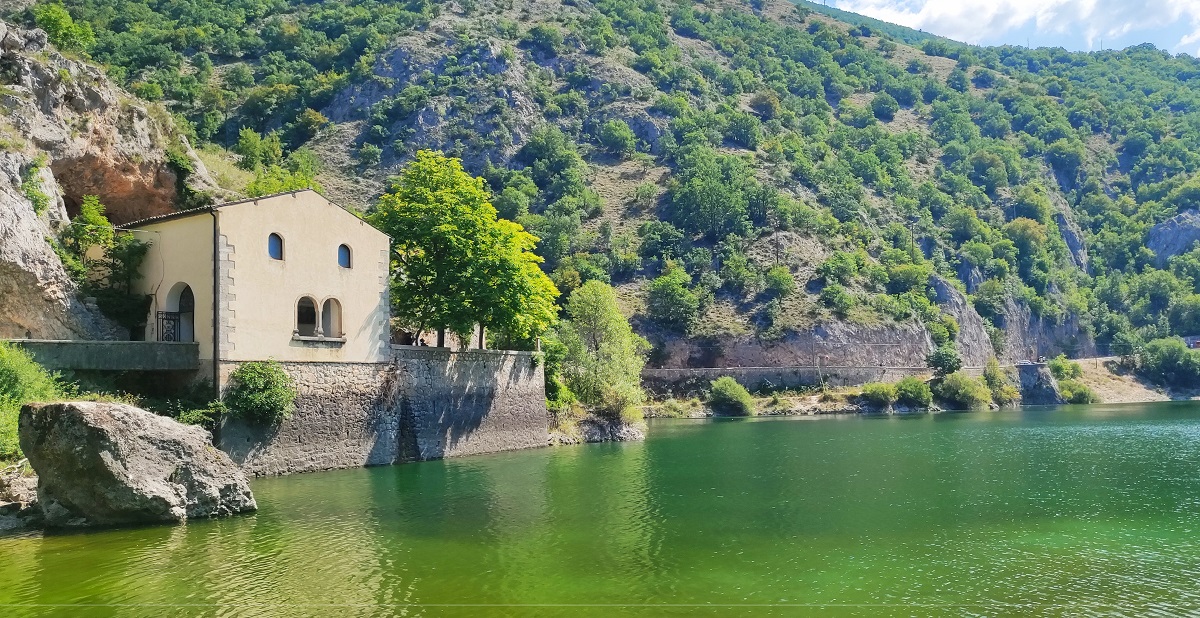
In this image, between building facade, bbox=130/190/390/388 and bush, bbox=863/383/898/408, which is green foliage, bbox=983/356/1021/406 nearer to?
bush, bbox=863/383/898/408

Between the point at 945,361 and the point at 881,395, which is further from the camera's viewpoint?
the point at 945,361

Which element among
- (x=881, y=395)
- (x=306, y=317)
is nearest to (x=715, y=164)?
(x=881, y=395)

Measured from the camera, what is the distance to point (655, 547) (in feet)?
69.6

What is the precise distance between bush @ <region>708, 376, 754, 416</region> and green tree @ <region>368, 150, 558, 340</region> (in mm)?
46683

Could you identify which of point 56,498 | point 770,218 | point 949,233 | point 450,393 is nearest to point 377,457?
point 450,393

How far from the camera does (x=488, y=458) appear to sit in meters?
39.5

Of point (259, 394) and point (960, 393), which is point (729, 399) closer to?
point (960, 393)

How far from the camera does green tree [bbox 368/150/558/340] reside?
40.2 metres

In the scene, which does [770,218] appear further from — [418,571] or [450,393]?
[418,571]

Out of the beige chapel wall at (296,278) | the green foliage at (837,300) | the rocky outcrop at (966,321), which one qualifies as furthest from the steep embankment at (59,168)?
the rocky outcrop at (966,321)

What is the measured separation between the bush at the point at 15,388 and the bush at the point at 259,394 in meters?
5.52

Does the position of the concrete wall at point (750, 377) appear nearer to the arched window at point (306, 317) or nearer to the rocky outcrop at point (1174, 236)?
the arched window at point (306, 317)

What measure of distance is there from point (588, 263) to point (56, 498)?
3351 inches

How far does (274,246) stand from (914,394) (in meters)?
71.5
